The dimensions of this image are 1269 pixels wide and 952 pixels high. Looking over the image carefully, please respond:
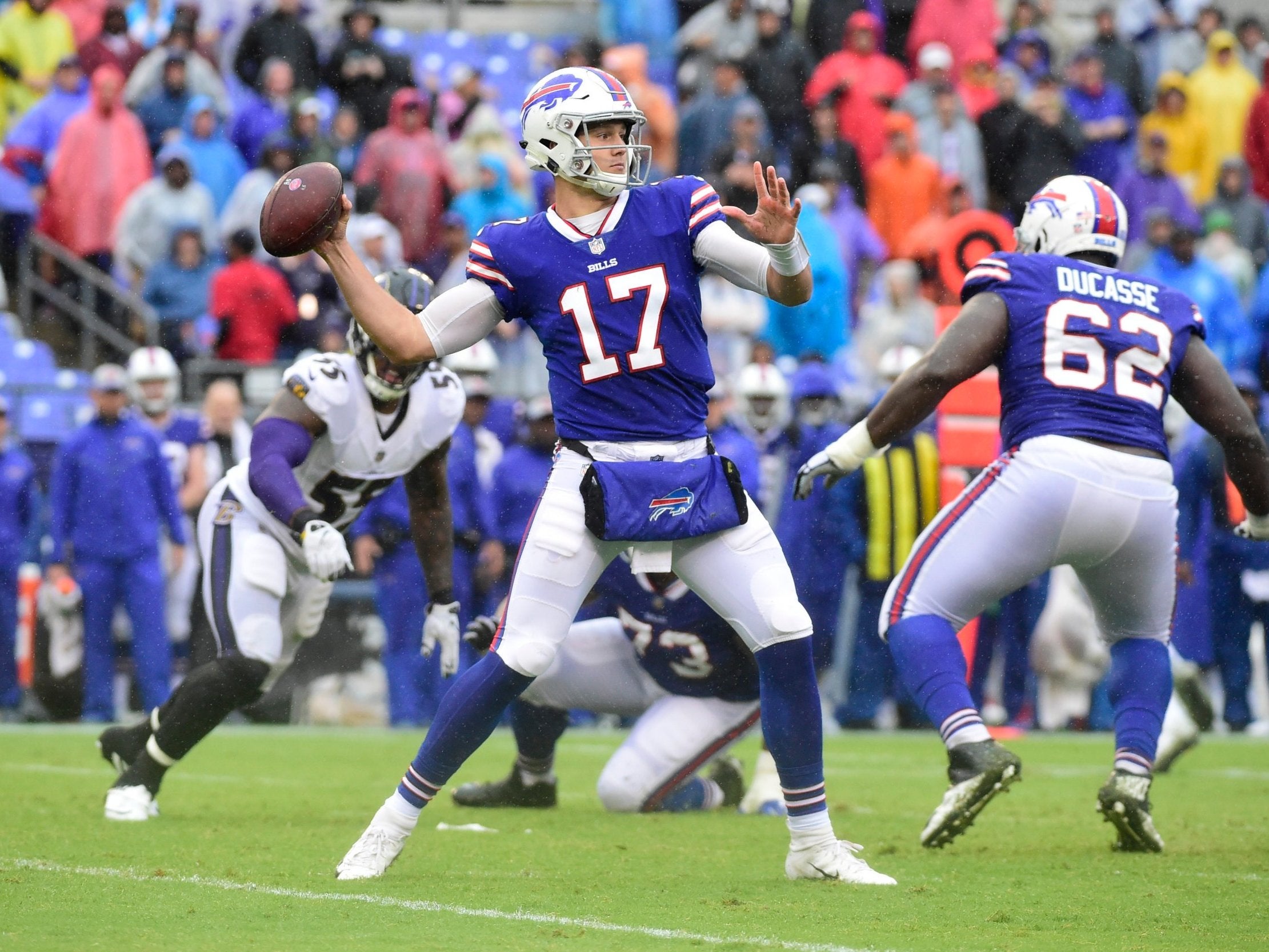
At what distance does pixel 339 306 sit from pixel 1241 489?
769 centimetres

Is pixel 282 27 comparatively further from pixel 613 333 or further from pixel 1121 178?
pixel 613 333

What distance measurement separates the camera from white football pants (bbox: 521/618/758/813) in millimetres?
6566

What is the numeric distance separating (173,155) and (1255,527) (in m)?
8.56

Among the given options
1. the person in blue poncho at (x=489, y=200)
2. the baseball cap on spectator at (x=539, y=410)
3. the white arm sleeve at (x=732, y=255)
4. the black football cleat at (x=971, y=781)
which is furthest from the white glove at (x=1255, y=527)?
the person in blue poncho at (x=489, y=200)

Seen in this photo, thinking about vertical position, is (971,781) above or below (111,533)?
above

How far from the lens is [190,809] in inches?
264

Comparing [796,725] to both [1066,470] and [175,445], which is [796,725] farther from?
[175,445]

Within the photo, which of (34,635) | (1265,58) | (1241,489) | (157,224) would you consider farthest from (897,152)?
(1241,489)

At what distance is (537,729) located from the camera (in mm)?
6898

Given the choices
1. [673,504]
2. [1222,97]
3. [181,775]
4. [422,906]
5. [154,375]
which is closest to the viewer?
[422,906]

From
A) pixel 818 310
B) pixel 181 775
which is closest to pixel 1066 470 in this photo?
pixel 181 775

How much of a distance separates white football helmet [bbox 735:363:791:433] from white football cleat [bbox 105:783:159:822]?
5.93 meters

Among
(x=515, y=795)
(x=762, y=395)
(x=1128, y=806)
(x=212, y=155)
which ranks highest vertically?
(x=212, y=155)

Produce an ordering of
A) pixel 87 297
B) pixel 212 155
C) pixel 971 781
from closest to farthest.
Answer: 1. pixel 971 781
2. pixel 87 297
3. pixel 212 155
